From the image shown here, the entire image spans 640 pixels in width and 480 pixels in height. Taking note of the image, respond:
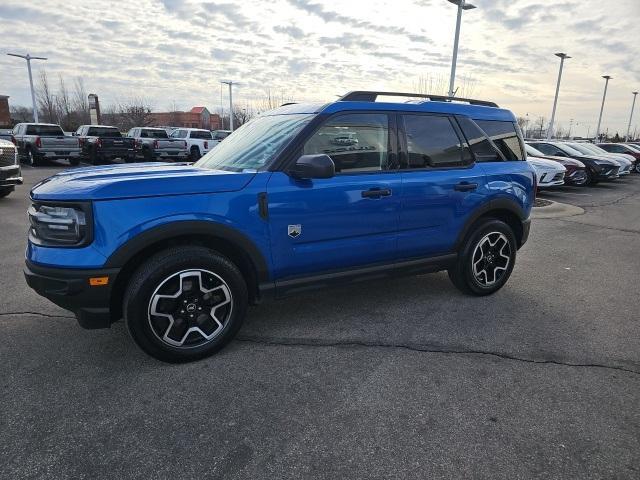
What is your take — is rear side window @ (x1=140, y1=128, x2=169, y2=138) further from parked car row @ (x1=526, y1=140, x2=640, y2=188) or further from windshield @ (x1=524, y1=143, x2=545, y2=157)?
parked car row @ (x1=526, y1=140, x2=640, y2=188)

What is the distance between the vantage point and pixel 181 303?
315 centimetres

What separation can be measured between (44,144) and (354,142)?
60.7 ft

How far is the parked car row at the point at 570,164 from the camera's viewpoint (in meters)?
14.0

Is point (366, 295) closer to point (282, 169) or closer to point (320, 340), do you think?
point (320, 340)

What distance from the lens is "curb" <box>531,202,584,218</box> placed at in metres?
10.4

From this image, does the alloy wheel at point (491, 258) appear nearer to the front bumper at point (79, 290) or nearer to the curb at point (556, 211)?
the front bumper at point (79, 290)

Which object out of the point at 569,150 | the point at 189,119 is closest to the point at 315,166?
the point at 569,150

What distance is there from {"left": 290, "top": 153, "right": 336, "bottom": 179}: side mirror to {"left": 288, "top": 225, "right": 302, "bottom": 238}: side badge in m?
0.39

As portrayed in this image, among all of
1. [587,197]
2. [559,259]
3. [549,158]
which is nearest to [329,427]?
[559,259]

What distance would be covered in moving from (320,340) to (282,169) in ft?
4.60

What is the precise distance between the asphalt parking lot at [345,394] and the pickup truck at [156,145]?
57.8ft

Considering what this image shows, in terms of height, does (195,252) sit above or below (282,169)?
below

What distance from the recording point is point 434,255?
425 centimetres

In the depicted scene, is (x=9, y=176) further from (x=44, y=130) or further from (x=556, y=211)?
(x=556, y=211)
